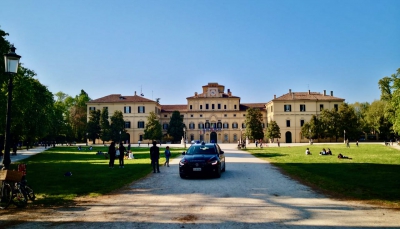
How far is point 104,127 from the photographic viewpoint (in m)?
74.4

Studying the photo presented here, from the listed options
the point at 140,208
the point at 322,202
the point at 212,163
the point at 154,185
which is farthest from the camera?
the point at 212,163

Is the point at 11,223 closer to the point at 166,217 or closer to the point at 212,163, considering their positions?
the point at 166,217

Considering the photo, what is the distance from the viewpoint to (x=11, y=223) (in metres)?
6.73

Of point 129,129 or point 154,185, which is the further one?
point 129,129

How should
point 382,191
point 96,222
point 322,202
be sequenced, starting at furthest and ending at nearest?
point 382,191 < point 322,202 < point 96,222

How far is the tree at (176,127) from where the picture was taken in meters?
81.6

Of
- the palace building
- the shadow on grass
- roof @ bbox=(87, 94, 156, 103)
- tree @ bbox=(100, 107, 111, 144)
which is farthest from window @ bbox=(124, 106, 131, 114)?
the shadow on grass

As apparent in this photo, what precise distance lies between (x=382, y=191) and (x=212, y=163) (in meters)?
6.07

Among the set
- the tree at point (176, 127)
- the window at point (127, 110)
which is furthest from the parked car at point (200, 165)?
the window at point (127, 110)

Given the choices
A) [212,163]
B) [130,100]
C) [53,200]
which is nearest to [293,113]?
[130,100]

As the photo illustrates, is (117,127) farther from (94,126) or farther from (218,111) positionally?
(218,111)

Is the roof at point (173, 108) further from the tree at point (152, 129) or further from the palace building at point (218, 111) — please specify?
the tree at point (152, 129)

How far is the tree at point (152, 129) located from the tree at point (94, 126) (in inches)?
431

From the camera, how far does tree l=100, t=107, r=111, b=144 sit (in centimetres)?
7356
